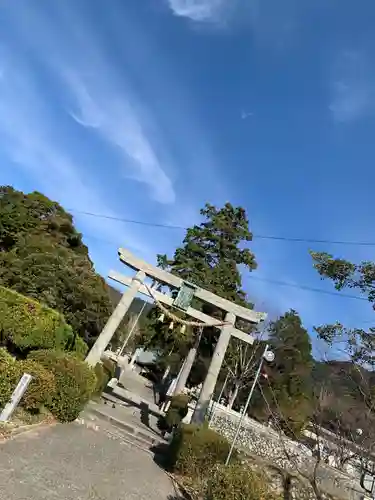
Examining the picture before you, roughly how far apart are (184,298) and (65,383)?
5.67 m

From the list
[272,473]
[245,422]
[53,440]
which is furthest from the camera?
[245,422]

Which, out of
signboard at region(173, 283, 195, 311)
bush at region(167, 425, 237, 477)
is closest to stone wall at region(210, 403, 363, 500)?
bush at region(167, 425, 237, 477)

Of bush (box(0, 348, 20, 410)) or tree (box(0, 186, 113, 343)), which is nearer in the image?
bush (box(0, 348, 20, 410))

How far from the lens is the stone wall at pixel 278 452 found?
11273 millimetres

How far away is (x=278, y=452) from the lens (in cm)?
1307

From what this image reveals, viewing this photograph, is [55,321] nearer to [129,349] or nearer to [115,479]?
[115,479]

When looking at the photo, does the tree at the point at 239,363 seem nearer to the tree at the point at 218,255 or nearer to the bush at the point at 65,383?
the tree at the point at 218,255

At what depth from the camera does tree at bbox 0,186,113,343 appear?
17.9 m

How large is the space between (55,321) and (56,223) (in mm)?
9881

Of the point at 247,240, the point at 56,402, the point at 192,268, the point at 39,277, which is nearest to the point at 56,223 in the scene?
the point at 39,277

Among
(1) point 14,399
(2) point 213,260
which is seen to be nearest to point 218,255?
(2) point 213,260

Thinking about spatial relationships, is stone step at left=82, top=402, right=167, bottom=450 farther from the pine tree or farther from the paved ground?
the pine tree

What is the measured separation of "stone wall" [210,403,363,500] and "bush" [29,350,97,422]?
18.8ft

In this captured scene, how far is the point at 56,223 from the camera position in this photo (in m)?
23.1
